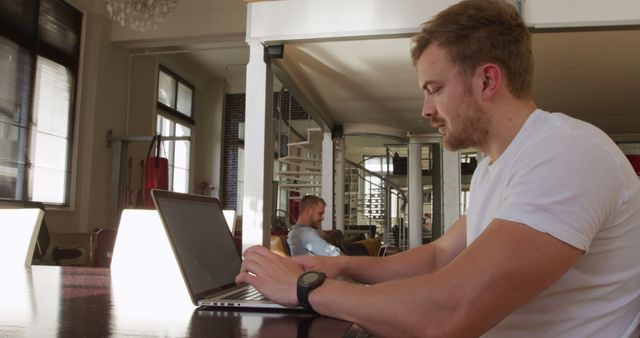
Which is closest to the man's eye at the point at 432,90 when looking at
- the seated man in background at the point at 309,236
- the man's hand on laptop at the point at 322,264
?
the man's hand on laptop at the point at 322,264

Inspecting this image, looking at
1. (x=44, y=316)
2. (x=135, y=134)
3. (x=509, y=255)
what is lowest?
(x=44, y=316)

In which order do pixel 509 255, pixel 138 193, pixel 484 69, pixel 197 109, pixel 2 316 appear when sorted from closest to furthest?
pixel 509 255
pixel 2 316
pixel 484 69
pixel 138 193
pixel 197 109

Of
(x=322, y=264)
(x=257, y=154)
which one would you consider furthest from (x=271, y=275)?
(x=257, y=154)

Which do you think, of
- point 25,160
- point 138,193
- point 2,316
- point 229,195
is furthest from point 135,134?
point 2,316

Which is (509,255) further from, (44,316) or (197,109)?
(197,109)

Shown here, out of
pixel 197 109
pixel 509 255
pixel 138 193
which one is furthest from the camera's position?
pixel 197 109

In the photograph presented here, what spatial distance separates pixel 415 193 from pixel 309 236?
5.09 meters

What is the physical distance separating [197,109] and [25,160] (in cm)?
619

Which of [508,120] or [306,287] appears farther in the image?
[508,120]

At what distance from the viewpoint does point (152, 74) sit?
10.5 m

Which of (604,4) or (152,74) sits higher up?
(152,74)

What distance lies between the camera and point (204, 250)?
1.29m

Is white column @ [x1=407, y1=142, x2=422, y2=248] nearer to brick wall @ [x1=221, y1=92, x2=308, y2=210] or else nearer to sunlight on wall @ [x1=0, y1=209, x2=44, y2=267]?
brick wall @ [x1=221, y1=92, x2=308, y2=210]

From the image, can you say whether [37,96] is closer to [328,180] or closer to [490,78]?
[328,180]
